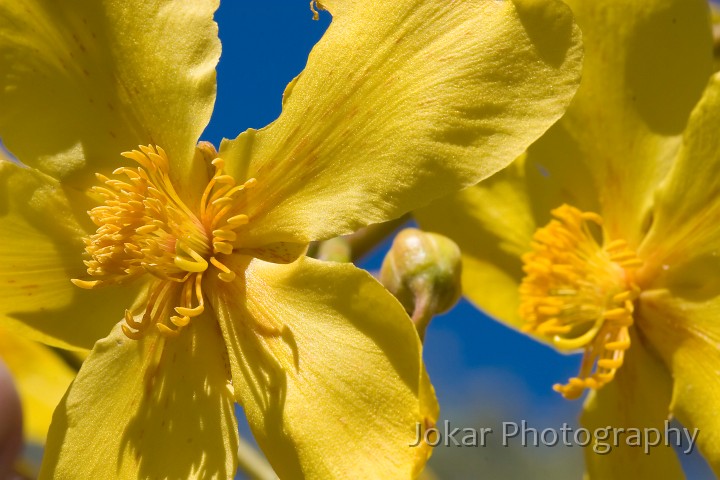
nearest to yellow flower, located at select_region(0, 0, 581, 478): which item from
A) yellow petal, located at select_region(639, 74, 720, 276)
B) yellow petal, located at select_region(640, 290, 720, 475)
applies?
yellow petal, located at select_region(639, 74, 720, 276)

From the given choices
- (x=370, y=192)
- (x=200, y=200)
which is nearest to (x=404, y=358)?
(x=370, y=192)

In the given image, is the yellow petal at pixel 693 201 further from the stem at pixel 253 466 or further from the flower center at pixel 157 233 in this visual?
the stem at pixel 253 466

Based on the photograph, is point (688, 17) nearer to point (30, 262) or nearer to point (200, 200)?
point (200, 200)

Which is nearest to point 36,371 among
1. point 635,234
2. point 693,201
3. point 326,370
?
point 326,370

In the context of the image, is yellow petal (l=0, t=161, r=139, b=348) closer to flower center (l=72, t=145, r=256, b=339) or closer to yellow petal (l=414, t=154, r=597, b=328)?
flower center (l=72, t=145, r=256, b=339)

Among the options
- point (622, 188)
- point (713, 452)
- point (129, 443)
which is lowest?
point (129, 443)

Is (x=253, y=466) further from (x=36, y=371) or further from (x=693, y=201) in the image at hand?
(x=693, y=201)

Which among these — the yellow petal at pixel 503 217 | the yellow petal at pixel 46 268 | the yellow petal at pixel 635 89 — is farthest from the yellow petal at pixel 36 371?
the yellow petal at pixel 635 89
